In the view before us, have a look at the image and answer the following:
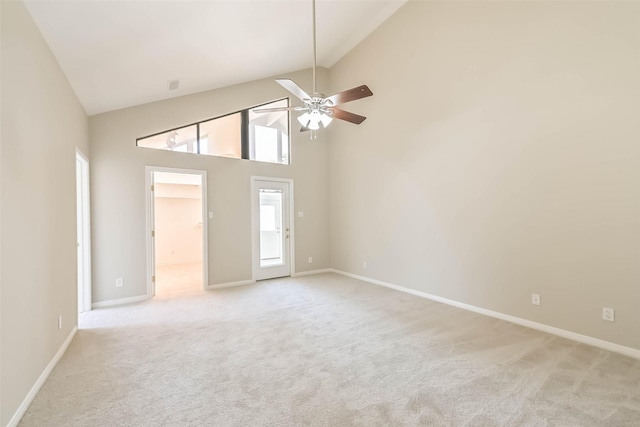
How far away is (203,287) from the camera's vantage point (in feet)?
16.5

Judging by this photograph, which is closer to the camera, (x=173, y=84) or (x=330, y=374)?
(x=330, y=374)

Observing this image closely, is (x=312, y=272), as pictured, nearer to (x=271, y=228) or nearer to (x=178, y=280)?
(x=271, y=228)

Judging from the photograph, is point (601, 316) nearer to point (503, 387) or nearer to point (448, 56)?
point (503, 387)

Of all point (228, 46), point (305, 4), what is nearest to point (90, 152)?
point (228, 46)

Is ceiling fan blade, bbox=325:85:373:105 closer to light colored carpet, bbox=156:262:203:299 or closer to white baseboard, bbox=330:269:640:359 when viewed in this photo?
white baseboard, bbox=330:269:640:359

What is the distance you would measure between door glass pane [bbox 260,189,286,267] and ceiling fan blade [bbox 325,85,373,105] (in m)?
3.03

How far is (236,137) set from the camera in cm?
541

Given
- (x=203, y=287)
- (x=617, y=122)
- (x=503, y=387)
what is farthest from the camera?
(x=203, y=287)

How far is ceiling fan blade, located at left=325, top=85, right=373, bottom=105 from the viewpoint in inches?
107

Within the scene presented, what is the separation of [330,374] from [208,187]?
381cm

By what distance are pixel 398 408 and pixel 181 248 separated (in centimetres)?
739

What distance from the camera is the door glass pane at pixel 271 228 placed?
5.69 m

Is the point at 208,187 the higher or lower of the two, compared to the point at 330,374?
higher

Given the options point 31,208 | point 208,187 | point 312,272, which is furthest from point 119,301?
point 312,272
